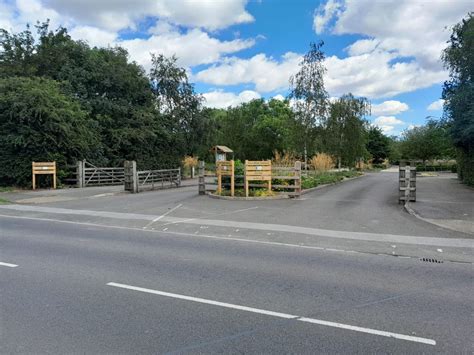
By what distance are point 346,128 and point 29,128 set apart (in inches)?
988

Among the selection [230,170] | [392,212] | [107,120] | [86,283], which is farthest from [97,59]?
[86,283]

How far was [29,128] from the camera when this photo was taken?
23.5m

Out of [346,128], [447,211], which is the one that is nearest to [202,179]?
[447,211]

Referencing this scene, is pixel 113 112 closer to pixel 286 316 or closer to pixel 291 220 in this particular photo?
pixel 291 220

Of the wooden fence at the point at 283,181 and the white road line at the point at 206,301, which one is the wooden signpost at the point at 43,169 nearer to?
the wooden fence at the point at 283,181

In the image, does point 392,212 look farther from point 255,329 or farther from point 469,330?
point 255,329

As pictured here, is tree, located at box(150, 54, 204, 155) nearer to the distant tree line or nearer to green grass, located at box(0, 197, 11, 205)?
the distant tree line

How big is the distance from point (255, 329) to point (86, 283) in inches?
114

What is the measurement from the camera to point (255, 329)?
4352 mm

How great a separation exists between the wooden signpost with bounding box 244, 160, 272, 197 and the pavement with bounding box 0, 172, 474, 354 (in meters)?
5.73

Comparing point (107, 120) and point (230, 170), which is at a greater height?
point (107, 120)

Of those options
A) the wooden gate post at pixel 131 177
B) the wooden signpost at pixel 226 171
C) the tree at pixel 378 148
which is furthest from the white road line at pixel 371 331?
the tree at pixel 378 148

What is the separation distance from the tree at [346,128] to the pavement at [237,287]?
72.2 feet

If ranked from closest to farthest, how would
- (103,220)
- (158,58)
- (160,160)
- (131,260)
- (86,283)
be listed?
(86,283), (131,260), (103,220), (160,160), (158,58)
